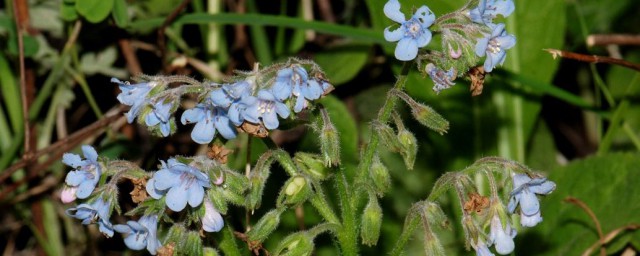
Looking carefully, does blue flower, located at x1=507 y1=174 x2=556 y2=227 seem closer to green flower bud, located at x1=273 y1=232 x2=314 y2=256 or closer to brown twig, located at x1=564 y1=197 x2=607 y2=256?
green flower bud, located at x1=273 y1=232 x2=314 y2=256

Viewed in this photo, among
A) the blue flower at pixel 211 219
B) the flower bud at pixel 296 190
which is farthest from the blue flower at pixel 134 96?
the flower bud at pixel 296 190

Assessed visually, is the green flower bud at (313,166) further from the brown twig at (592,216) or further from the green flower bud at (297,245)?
the brown twig at (592,216)

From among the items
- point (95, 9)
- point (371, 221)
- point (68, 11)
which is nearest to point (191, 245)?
point (371, 221)

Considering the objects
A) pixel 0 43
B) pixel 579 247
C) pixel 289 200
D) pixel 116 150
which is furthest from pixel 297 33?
pixel 289 200

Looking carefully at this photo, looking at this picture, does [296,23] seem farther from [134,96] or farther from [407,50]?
[407,50]

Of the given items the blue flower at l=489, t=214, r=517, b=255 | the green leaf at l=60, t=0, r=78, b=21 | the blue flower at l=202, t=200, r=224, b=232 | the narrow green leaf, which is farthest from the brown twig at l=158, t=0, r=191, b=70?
the blue flower at l=489, t=214, r=517, b=255

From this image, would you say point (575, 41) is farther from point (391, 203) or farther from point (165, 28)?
point (165, 28)
